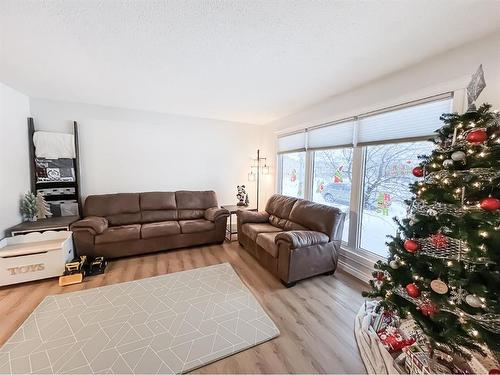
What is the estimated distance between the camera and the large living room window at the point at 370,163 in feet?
7.26

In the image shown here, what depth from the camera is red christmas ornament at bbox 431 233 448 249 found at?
4.29ft

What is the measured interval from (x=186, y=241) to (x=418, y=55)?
3768 millimetres

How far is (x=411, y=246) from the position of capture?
1427 millimetres

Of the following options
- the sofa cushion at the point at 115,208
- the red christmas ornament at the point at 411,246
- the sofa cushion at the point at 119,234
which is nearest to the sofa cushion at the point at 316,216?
the red christmas ornament at the point at 411,246

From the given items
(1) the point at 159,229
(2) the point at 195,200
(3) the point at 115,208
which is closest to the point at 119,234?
(1) the point at 159,229

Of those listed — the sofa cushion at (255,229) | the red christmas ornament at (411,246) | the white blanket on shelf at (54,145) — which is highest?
the white blanket on shelf at (54,145)

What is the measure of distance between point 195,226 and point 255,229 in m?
1.09

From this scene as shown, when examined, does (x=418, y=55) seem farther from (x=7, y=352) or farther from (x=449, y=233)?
(x=7, y=352)

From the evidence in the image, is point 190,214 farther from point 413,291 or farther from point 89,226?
point 413,291

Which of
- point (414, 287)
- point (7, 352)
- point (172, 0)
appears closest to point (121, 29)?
point (172, 0)

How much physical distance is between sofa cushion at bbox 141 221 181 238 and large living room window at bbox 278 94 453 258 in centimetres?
236

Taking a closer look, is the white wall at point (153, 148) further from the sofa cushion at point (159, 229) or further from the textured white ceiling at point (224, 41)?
the sofa cushion at point (159, 229)

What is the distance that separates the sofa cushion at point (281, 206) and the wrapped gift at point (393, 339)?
6.30ft

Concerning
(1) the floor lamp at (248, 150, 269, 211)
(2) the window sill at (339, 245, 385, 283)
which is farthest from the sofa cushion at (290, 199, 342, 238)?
(1) the floor lamp at (248, 150, 269, 211)
